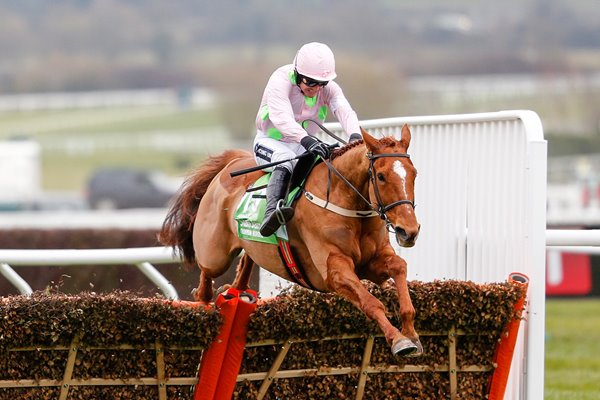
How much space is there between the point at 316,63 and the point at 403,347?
1586mm

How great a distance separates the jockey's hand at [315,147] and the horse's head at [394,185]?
0.42 metres

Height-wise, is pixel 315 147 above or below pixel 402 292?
above

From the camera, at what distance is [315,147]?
19.3 ft

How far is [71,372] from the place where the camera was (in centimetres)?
534

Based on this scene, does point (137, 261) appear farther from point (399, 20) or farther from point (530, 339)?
point (399, 20)

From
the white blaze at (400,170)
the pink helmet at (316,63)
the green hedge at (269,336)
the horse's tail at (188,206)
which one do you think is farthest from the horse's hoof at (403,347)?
the horse's tail at (188,206)

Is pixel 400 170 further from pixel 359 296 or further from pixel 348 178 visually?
pixel 359 296

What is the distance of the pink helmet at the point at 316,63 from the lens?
233 inches

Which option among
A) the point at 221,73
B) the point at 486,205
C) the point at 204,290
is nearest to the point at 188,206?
the point at 204,290

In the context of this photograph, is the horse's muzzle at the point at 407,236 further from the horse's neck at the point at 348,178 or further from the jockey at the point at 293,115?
the jockey at the point at 293,115

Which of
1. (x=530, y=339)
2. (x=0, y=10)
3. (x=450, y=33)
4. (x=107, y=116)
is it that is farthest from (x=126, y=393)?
(x=0, y=10)

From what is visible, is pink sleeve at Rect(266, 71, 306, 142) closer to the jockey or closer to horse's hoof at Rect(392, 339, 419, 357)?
the jockey

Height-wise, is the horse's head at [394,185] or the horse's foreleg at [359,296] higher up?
the horse's head at [394,185]

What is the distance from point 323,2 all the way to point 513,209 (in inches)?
2411
